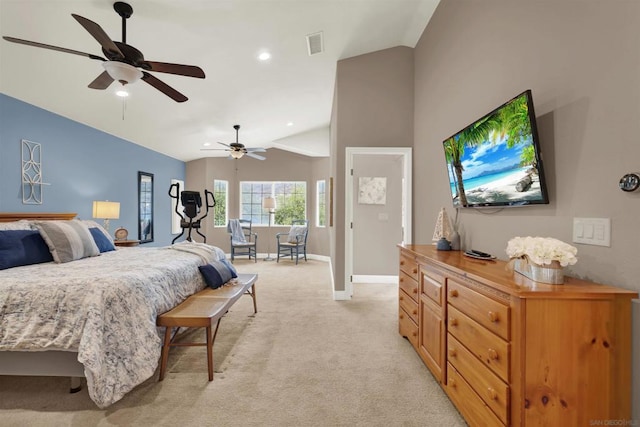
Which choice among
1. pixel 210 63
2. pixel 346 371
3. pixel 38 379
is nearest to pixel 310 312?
pixel 346 371

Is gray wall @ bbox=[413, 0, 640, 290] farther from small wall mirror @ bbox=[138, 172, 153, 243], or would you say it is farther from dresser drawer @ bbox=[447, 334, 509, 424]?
small wall mirror @ bbox=[138, 172, 153, 243]

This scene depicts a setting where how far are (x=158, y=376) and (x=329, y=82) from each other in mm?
4378

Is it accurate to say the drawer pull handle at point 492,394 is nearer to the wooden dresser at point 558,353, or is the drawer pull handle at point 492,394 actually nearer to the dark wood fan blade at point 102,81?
the wooden dresser at point 558,353

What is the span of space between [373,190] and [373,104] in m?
1.49

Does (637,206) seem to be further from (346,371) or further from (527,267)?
(346,371)

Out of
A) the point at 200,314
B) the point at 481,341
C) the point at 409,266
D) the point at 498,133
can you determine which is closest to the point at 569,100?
the point at 498,133

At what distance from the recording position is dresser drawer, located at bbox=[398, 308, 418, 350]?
8.20 feet

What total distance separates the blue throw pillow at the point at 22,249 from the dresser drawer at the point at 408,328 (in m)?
3.18

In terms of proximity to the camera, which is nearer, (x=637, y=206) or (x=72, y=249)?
(x=637, y=206)

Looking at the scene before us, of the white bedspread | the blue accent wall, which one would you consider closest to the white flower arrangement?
the white bedspread

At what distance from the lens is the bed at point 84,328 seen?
1.75m

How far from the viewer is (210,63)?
144 inches

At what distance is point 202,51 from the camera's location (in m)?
3.40

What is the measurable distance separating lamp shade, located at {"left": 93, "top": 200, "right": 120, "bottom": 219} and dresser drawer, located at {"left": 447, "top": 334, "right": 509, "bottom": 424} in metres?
4.65
